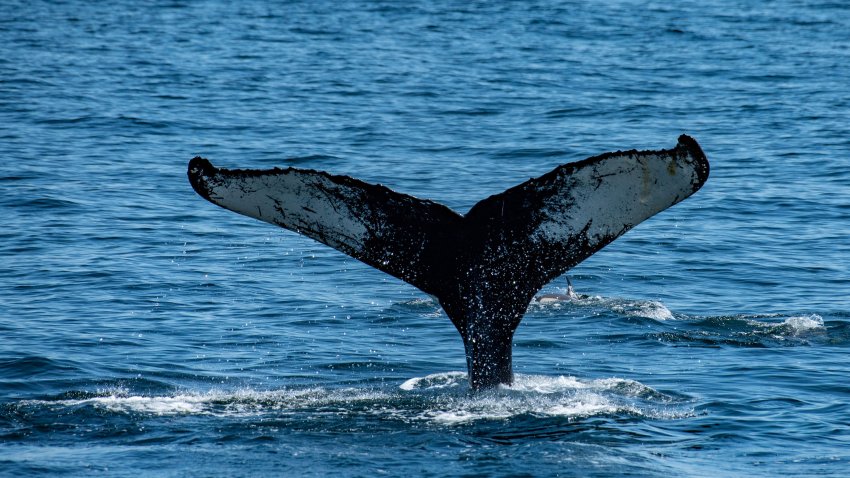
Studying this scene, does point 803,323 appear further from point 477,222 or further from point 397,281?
point 477,222

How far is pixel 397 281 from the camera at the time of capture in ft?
48.5

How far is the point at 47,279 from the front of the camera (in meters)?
14.1

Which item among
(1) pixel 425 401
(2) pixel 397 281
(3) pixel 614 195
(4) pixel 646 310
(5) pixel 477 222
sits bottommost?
(1) pixel 425 401

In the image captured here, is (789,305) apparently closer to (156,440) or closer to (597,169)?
(597,169)

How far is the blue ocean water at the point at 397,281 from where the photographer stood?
8492mm

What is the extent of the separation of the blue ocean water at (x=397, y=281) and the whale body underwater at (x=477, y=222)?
0.85 m

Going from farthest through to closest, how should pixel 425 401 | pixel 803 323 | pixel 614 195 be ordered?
1. pixel 803 323
2. pixel 425 401
3. pixel 614 195

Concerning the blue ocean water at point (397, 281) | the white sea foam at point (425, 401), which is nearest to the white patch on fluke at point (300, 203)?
the blue ocean water at point (397, 281)

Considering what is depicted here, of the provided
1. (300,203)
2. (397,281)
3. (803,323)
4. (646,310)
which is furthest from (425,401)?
(397,281)

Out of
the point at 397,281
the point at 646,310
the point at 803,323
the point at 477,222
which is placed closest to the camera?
the point at 477,222

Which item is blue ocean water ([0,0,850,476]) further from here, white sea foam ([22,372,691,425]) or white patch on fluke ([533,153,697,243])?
white patch on fluke ([533,153,697,243])

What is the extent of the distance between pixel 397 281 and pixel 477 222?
22.4 feet

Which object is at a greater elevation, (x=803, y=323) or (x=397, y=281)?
(x=397, y=281)

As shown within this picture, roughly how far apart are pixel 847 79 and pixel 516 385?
21.5 metres
